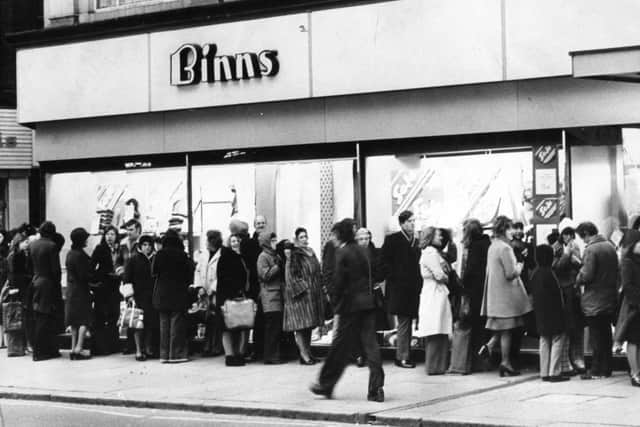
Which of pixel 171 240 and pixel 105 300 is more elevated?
pixel 171 240

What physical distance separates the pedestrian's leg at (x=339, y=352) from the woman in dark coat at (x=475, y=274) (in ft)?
9.14

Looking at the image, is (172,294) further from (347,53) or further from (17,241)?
(347,53)

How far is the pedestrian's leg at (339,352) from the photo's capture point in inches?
506

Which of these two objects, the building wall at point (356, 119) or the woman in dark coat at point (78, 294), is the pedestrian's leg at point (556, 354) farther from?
the woman in dark coat at point (78, 294)

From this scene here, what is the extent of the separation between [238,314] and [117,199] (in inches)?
173

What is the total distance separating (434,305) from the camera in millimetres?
15203

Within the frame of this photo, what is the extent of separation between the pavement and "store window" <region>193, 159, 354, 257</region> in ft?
7.72

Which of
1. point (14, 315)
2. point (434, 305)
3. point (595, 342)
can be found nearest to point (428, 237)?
point (434, 305)

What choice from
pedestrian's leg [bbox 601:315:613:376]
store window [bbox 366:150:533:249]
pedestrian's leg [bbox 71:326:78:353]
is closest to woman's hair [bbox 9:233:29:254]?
pedestrian's leg [bbox 71:326:78:353]

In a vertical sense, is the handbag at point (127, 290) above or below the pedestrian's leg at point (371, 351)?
above

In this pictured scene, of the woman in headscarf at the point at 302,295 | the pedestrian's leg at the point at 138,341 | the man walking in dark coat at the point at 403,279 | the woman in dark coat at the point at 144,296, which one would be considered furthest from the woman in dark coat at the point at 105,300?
the man walking in dark coat at the point at 403,279

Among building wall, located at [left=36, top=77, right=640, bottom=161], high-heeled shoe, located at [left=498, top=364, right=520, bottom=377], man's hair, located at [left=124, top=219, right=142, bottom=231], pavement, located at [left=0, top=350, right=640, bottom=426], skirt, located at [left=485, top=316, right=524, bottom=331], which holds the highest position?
building wall, located at [left=36, top=77, right=640, bottom=161]

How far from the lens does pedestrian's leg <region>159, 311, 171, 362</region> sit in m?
17.5

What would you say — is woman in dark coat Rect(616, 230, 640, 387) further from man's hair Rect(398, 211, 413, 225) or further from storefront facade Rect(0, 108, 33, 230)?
storefront facade Rect(0, 108, 33, 230)
